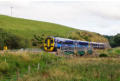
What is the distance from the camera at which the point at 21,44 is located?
3791 cm

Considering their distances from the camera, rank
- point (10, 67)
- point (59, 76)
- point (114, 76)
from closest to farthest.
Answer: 1. point (59, 76)
2. point (114, 76)
3. point (10, 67)

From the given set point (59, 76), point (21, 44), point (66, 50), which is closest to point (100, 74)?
point (59, 76)

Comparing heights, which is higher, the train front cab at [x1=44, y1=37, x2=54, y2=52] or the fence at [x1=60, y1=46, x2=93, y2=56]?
the train front cab at [x1=44, y1=37, x2=54, y2=52]

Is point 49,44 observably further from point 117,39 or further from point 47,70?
point 117,39

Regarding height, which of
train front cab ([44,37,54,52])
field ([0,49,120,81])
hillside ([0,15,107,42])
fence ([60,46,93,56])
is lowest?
field ([0,49,120,81])

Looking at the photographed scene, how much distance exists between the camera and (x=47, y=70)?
49.2ft

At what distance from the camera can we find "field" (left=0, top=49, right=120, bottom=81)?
1265 centimetres

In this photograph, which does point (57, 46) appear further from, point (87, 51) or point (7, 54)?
point (7, 54)

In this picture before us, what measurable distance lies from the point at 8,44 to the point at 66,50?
12.9m

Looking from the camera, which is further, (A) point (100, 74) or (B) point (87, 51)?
(B) point (87, 51)

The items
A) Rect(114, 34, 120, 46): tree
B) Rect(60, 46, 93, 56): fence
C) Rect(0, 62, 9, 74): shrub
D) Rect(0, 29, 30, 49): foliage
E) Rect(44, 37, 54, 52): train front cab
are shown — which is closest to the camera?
Rect(0, 62, 9, 74): shrub

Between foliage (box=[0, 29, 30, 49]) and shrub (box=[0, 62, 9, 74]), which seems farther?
foliage (box=[0, 29, 30, 49])

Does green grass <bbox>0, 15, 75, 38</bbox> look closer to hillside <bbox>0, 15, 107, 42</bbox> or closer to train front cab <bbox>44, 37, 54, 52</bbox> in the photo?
hillside <bbox>0, 15, 107, 42</bbox>

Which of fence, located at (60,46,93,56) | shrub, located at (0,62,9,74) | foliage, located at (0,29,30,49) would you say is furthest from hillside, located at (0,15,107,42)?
shrub, located at (0,62,9,74)
